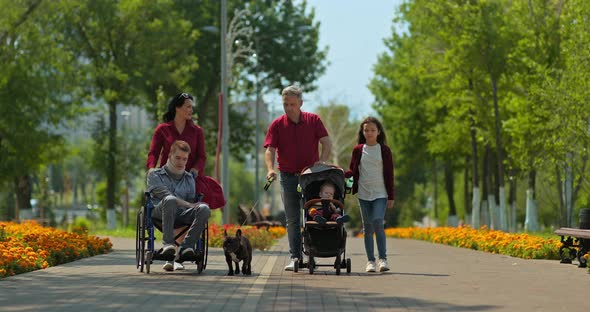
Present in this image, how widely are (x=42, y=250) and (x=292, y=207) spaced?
3851 millimetres

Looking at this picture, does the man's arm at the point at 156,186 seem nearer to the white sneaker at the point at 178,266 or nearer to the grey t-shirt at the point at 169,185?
the grey t-shirt at the point at 169,185

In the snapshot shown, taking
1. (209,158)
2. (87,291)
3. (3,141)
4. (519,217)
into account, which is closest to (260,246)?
(87,291)

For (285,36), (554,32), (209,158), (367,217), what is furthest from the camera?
(209,158)

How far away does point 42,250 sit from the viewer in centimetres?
1653

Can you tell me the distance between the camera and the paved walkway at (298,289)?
10250mm

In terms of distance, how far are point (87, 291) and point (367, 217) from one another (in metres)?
4.74

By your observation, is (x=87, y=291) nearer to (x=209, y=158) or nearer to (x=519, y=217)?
(x=209, y=158)

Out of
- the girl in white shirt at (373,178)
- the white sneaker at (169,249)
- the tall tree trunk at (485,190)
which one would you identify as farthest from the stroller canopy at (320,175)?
the tall tree trunk at (485,190)

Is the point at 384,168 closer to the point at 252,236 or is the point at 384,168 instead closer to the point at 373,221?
the point at 373,221

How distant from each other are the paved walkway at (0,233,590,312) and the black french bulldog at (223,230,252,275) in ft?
0.62

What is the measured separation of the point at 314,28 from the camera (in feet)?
188

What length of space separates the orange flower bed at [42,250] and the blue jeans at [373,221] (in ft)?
13.6

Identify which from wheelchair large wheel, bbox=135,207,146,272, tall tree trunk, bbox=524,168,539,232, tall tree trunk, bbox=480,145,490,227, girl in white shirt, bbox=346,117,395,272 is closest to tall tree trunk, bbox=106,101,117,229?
tall tree trunk, bbox=480,145,490,227

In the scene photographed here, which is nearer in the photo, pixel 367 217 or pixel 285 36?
pixel 367 217
